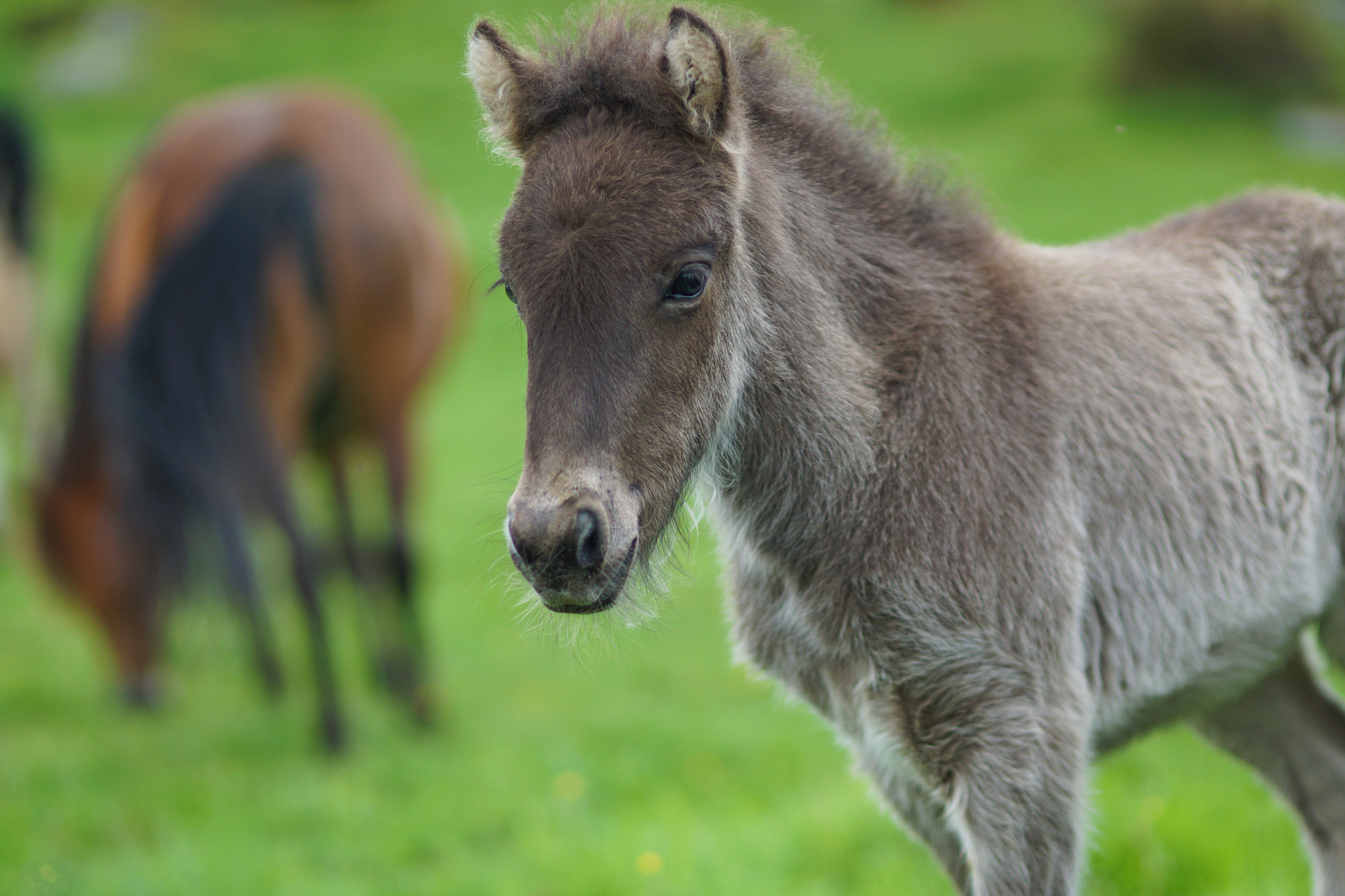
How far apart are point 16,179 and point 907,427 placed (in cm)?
1028

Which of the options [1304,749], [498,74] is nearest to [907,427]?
[498,74]

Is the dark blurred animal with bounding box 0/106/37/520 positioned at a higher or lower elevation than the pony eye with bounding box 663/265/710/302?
lower

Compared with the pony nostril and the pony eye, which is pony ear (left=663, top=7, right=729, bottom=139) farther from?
the pony nostril

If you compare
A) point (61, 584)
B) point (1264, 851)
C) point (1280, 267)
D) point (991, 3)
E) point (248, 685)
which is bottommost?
point (991, 3)

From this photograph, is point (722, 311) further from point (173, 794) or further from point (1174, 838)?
point (173, 794)

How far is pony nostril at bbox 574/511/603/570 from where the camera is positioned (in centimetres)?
209

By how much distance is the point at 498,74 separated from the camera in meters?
2.51

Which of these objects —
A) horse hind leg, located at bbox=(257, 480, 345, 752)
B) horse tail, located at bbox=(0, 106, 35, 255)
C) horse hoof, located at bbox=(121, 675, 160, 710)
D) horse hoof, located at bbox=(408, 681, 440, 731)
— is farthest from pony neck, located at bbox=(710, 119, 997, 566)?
horse tail, located at bbox=(0, 106, 35, 255)

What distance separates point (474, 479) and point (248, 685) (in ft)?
14.9

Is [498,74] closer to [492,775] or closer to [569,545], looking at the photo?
[569,545]

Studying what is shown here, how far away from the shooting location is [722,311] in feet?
7.80

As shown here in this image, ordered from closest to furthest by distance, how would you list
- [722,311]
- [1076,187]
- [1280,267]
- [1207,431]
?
[722,311] → [1207,431] → [1280,267] → [1076,187]

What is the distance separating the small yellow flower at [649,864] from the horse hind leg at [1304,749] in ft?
6.23

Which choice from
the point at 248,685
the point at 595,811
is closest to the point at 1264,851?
the point at 595,811
